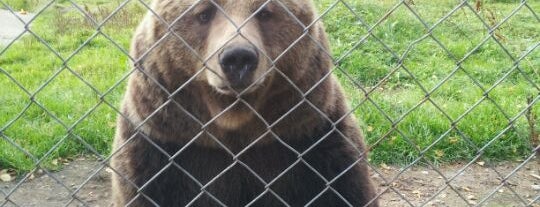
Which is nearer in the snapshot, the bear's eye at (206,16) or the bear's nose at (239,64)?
the bear's nose at (239,64)

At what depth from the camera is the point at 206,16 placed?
9.80ft

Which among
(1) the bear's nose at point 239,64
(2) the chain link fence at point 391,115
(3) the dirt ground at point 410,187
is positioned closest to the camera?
(1) the bear's nose at point 239,64

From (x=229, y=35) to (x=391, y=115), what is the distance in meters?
2.84

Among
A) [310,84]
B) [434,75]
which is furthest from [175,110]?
[434,75]

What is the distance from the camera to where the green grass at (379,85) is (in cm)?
474

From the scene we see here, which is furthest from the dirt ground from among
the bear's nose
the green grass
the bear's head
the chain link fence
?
the bear's nose

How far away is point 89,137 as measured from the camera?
186 inches

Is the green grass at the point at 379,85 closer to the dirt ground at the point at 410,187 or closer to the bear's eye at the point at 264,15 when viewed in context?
the dirt ground at the point at 410,187

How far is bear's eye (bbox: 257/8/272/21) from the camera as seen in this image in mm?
2992

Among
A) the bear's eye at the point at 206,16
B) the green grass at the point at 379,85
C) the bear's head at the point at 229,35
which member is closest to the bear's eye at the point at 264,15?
the bear's head at the point at 229,35

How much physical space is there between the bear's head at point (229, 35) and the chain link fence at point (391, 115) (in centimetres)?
10

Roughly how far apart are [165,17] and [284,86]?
23.4 inches

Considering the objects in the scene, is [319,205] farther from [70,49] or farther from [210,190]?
[70,49]

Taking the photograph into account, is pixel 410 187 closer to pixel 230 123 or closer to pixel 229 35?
pixel 230 123
